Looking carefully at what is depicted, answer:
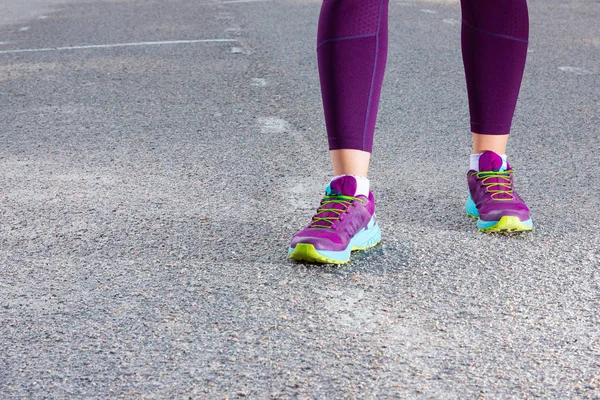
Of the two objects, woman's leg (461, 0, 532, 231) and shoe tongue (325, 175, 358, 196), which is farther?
woman's leg (461, 0, 532, 231)

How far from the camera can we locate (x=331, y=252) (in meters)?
2.21

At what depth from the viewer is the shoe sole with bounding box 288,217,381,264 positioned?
219cm

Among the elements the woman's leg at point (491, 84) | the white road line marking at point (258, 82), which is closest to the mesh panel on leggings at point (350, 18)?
the woman's leg at point (491, 84)

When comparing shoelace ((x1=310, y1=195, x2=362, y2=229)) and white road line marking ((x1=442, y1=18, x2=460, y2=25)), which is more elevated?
shoelace ((x1=310, y1=195, x2=362, y2=229))

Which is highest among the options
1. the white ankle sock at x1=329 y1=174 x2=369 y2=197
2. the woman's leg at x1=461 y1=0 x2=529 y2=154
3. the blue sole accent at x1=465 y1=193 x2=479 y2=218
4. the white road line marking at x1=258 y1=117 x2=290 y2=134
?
the woman's leg at x1=461 y1=0 x2=529 y2=154

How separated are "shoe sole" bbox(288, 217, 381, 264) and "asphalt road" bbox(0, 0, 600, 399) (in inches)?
1.2

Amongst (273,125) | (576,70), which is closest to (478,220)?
(273,125)

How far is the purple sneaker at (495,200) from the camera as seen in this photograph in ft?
7.97

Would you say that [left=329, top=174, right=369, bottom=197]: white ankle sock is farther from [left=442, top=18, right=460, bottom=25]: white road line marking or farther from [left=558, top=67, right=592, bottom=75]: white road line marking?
[left=442, top=18, right=460, bottom=25]: white road line marking

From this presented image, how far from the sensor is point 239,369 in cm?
167

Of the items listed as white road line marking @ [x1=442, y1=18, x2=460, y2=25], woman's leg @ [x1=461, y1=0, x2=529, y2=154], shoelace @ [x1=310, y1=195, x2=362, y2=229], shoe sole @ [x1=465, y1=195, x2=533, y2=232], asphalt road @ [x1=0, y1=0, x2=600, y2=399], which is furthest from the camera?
white road line marking @ [x1=442, y1=18, x2=460, y2=25]

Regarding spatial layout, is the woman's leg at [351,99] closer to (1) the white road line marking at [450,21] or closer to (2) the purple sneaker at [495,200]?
(2) the purple sneaker at [495,200]

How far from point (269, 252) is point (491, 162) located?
0.71 m

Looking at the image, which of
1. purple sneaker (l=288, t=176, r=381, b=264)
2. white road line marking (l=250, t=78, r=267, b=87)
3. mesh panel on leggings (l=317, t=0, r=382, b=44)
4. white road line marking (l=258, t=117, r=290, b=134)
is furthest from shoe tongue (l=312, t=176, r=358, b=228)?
white road line marking (l=250, t=78, r=267, b=87)
